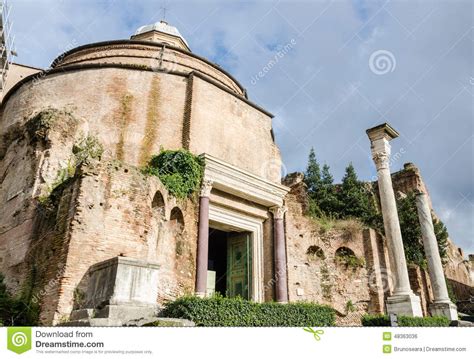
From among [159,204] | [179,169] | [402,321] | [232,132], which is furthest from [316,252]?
[159,204]

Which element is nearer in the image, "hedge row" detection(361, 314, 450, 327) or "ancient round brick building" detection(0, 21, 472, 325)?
"ancient round brick building" detection(0, 21, 472, 325)

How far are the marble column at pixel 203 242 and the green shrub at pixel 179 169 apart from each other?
381 millimetres

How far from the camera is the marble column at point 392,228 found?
1338 centimetres

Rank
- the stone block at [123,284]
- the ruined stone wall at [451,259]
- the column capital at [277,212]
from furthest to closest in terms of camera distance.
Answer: the ruined stone wall at [451,259]
the column capital at [277,212]
the stone block at [123,284]

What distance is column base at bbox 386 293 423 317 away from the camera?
13078mm

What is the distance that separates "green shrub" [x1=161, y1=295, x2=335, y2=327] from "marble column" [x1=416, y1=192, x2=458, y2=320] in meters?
6.71

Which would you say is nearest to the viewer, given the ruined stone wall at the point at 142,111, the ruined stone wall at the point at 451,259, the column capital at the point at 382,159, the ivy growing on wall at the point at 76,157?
the ivy growing on wall at the point at 76,157

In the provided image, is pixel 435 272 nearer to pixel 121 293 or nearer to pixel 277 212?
pixel 277 212

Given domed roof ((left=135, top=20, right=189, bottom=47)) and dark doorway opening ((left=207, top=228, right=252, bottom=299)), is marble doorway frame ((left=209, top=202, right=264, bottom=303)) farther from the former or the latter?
domed roof ((left=135, top=20, right=189, bottom=47))

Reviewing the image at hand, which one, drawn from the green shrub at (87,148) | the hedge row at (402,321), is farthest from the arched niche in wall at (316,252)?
the green shrub at (87,148)

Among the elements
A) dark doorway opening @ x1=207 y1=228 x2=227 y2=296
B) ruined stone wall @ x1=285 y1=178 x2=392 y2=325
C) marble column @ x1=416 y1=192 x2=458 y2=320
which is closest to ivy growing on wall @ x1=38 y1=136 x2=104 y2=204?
dark doorway opening @ x1=207 y1=228 x2=227 y2=296

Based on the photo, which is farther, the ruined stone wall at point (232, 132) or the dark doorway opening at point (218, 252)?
the dark doorway opening at point (218, 252)

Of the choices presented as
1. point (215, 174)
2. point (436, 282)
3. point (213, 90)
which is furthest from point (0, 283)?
point (436, 282)

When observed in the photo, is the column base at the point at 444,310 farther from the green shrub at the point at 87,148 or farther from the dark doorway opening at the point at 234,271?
the green shrub at the point at 87,148
